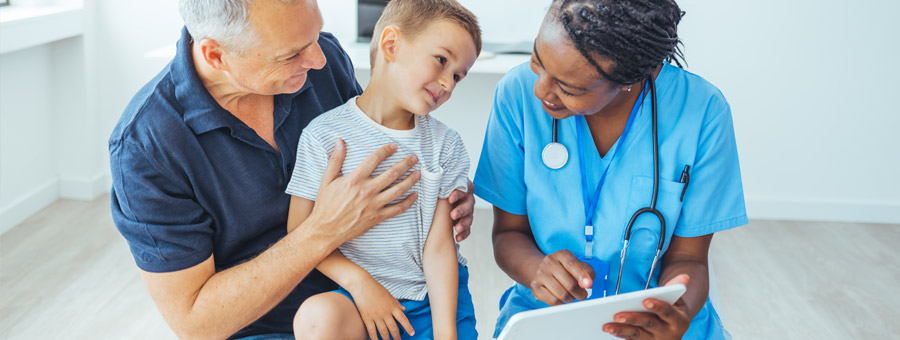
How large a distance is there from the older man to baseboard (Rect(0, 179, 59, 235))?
2149mm

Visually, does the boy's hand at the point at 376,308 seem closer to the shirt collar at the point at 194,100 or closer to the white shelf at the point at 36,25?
the shirt collar at the point at 194,100

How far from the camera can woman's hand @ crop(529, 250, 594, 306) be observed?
124 cm

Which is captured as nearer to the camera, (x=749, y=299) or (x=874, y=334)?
(x=874, y=334)

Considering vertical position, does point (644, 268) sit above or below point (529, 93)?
below

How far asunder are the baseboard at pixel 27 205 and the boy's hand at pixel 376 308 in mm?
2361

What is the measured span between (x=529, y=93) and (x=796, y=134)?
2494 millimetres

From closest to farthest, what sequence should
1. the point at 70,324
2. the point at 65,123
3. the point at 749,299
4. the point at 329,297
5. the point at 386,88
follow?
the point at 329,297
the point at 386,88
the point at 70,324
the point at 749,299
the point at 65,123

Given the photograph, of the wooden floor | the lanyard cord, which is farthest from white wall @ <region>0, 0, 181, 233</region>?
the lanyard cord

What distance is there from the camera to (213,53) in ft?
4.08

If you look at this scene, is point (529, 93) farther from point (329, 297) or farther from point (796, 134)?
point (796, 134)

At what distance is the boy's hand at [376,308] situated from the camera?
127cm

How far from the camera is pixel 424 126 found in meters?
1.43

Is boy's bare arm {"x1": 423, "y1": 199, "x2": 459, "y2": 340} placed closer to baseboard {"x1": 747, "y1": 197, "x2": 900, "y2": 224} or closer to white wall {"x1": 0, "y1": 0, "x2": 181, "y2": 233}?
white wall {"x1": 0, "y1": 0, "x2": 181, "y2": 233}

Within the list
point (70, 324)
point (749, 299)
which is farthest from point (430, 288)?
point (749, 299)
